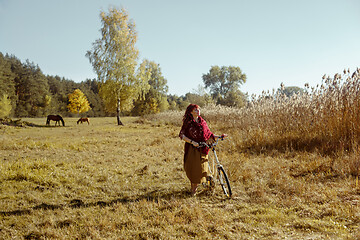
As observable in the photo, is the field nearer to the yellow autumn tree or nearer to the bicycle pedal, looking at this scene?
the bicycle pedal

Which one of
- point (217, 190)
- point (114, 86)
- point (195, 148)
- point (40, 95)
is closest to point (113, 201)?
point (195, 148)

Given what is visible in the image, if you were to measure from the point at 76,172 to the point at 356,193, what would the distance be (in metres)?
6.96

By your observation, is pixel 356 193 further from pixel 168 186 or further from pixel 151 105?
pixel 151 105

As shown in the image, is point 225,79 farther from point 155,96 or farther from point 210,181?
point 210,181

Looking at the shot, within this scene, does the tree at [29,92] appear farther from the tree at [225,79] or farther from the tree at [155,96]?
the tree at [225,79]

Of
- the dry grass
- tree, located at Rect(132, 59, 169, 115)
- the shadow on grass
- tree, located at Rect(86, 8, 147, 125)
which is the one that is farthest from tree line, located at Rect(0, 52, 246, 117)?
the shadow on grass

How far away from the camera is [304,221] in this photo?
3521 mm

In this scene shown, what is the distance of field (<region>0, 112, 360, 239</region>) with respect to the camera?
3.37 metres

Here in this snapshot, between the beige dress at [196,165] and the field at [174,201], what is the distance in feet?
1.61

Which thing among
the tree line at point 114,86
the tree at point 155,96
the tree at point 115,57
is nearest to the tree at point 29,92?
the tree line at point 114,86

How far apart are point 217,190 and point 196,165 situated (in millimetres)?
1015

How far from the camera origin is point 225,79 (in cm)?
6138

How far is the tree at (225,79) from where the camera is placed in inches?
2373

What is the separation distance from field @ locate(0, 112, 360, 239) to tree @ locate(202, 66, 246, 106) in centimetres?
5377
